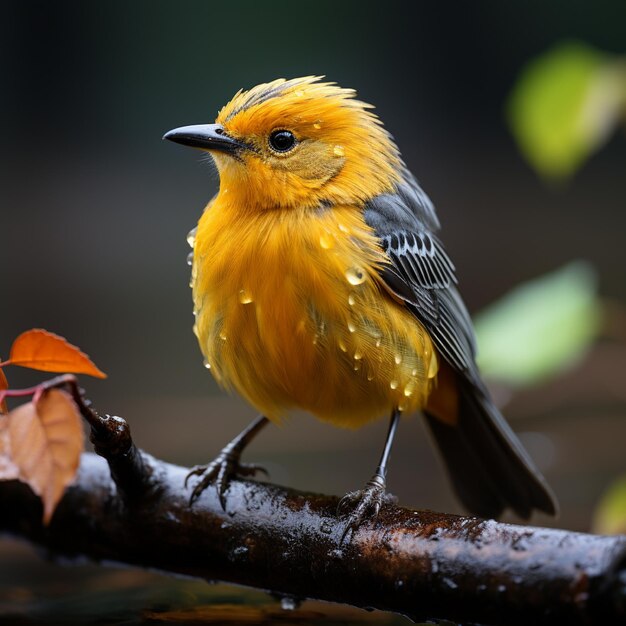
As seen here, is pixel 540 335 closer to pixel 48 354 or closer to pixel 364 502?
pixel 364 502

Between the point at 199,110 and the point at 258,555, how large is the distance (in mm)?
11555

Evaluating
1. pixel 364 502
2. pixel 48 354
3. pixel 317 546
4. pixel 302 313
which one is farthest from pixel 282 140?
pixel 48 354

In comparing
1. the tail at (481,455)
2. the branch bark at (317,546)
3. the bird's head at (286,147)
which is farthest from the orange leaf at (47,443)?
the tail at (481,455)

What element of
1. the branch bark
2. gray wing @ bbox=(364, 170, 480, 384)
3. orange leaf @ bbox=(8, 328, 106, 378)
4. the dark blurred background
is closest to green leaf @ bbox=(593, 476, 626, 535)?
gray wing @ bbox=(364, 170, 480, 384)

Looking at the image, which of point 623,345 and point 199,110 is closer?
point 623,345

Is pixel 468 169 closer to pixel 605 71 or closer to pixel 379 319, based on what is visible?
pixel 605 71

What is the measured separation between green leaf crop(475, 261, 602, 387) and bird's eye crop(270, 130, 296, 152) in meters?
1.61

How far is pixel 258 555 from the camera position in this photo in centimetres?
344

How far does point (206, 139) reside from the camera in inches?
150

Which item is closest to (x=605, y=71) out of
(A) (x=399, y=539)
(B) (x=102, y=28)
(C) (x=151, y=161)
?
(A) (x=399, y=539)

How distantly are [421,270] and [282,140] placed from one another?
2.50 feet

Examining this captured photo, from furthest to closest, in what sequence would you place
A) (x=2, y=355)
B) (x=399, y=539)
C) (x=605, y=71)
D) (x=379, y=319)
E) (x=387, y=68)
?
(x=387, y=68)
(x=2, y=355)
(x=605, y=71)
(x=379, y=319)
(x=399, y=539)

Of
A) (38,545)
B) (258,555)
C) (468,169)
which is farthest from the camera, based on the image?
(468,169)

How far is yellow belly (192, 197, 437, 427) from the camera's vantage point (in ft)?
11.9
